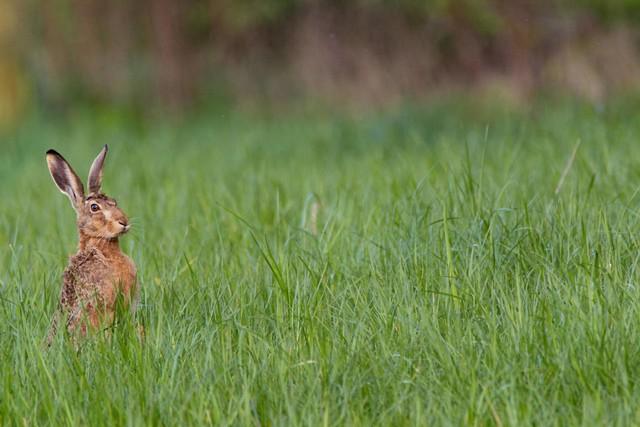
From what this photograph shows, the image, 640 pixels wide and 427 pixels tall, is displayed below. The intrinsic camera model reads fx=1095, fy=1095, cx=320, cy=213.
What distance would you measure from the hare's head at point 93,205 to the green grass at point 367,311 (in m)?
0.31

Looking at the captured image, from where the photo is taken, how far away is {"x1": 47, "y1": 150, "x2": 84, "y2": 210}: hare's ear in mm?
4445

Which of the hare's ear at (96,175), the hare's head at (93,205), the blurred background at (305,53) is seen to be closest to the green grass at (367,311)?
the hare's head at (93,205)

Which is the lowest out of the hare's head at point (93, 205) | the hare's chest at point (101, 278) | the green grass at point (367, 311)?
the green grass at point (367, 311)

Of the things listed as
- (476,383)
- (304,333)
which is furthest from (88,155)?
(476,383)

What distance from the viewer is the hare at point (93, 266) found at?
394 centimetres

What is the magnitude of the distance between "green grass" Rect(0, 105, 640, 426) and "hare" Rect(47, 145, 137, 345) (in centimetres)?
13

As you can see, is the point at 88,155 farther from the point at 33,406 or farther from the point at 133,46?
the point at 33,406

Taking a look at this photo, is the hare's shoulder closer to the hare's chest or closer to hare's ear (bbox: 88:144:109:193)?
the hare's chest

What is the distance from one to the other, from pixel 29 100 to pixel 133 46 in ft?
4.69

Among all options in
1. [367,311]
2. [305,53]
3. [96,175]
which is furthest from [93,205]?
[305,53]

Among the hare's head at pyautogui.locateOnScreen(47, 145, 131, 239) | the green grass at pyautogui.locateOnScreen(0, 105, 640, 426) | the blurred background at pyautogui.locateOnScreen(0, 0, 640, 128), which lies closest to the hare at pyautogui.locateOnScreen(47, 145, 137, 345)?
the hare's head at pyautogui.locateOnScreen(47, 145, 131, 239)

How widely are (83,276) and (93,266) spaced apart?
0.06 metres

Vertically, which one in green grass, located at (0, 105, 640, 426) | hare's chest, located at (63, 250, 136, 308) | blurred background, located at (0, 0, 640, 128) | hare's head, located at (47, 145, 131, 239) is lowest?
blurred background, located at (0, 0, 640, 128)

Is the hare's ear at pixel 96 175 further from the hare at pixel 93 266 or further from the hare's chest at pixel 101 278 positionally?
the hare's chest at pixel 101 278
